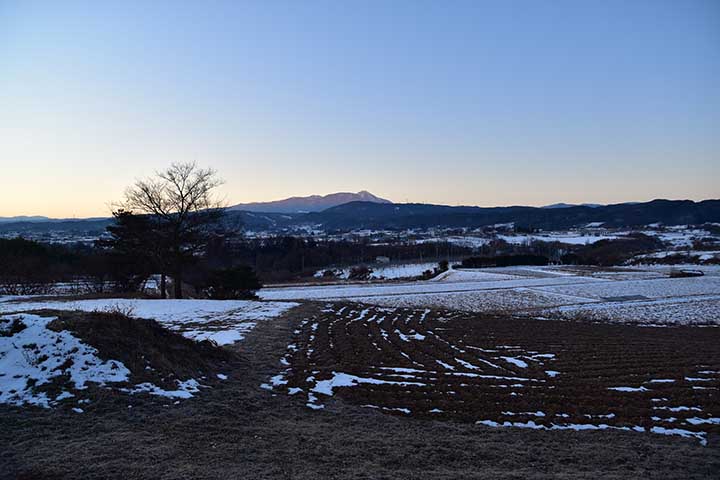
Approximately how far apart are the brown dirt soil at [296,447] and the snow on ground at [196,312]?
23.0ft

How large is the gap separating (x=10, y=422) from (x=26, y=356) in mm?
2411

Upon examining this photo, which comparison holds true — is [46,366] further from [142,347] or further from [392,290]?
[392,290]

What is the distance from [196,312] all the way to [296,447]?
53.0 feet

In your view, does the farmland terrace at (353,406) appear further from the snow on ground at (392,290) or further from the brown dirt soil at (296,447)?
the snow on ground at (392,290)

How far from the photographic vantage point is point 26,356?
8891 mm

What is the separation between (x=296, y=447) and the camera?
6.67 metres

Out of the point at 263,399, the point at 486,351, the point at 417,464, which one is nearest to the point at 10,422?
the point at 263,399

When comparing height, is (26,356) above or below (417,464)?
above

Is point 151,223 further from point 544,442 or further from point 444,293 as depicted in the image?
point 544,442

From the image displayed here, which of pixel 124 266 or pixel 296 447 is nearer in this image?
pixel 296 447

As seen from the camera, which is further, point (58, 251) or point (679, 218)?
point (679, 218)

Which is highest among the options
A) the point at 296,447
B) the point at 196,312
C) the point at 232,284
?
the point at 296,447

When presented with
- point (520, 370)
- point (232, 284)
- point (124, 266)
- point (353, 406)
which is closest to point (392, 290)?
point (232, 284)

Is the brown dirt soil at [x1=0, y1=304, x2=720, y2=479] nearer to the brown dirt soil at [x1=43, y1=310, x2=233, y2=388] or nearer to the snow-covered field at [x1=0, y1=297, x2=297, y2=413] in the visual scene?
the snow-covered field at [x1=0, y1=297, x2=297, y2=413]
